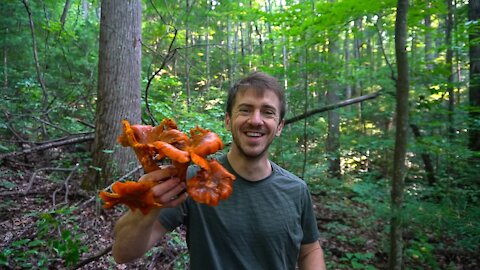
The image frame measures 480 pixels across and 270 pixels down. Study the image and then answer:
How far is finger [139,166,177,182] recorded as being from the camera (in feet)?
4.91

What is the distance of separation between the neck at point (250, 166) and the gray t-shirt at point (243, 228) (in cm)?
3

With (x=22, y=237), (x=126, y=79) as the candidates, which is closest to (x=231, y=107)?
(x=22, y=237)

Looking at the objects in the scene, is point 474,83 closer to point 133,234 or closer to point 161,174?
point 161,174

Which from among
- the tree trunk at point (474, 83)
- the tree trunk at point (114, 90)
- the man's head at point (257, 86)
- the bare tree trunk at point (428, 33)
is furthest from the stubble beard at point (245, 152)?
the tree trunk at point (474, 83)

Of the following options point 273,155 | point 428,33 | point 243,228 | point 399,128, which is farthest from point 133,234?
point 428,33

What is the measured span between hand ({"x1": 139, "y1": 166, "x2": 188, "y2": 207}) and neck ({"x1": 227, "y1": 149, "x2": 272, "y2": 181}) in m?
0.54

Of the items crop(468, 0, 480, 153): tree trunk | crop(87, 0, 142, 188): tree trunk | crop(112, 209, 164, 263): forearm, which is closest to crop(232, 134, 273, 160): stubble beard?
crop(112, 209, 164, 263): forearm

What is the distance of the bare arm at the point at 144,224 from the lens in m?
1.47

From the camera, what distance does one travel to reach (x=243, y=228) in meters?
1.88

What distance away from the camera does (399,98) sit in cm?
428

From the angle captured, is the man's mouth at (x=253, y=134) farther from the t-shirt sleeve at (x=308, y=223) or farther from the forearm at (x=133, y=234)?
the forearm at (x=133, y=234)

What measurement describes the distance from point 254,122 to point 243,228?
Result: 63 centimetres

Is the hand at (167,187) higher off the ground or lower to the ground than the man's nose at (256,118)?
lower

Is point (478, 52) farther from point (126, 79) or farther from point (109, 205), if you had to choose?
point (109, 205)
